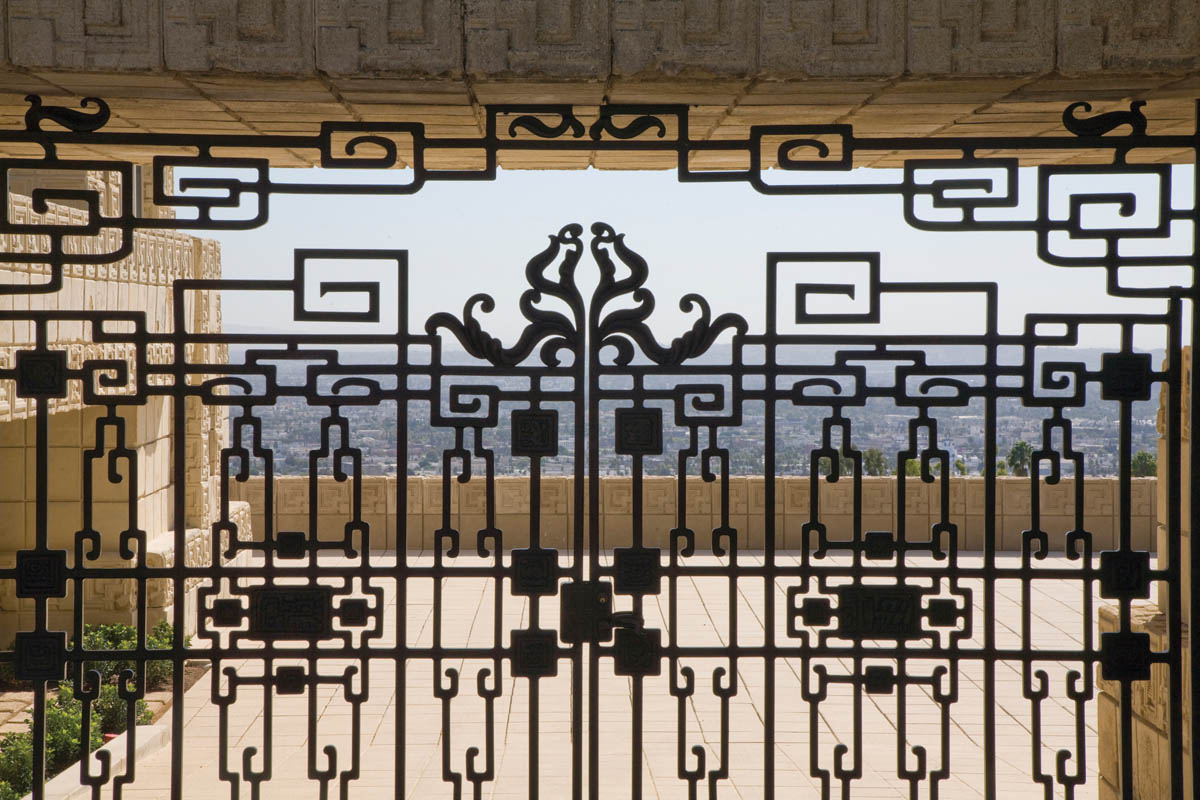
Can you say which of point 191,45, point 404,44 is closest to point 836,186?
point 404,44

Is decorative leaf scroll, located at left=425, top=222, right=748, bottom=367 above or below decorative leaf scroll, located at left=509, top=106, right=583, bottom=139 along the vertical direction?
below

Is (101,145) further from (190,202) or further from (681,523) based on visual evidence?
(681,523)

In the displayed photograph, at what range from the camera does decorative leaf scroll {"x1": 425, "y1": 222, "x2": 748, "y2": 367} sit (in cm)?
353

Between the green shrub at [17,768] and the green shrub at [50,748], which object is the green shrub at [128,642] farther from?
the green shrub at [17,768]

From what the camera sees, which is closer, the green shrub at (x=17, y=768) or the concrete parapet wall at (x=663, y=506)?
the green shrub at (x=17, y=768)

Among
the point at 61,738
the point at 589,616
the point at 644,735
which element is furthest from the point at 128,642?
the point at 589,616

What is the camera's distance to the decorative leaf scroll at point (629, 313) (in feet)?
11.6

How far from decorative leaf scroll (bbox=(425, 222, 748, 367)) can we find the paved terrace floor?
2.00m

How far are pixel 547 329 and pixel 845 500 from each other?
1097 centimetres

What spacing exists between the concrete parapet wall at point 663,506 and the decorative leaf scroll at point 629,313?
966 centimetres

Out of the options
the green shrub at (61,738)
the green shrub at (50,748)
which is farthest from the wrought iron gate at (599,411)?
the green shrub at (61,738)

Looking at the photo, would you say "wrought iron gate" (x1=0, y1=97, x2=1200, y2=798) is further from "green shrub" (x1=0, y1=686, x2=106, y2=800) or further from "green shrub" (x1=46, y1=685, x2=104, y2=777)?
"green shrub" (x1=46, y1=685, x2=104, y2=777)

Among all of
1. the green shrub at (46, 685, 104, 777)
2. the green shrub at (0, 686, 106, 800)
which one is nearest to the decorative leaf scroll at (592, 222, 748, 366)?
the green shrub at (0, 686, 106, 800)

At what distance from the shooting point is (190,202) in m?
3.55
